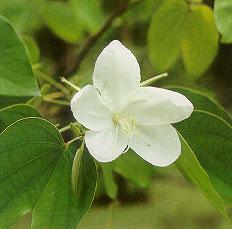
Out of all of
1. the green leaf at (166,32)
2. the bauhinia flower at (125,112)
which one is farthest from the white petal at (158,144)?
the green leaf at (166,32)

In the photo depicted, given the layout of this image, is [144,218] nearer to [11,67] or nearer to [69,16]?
[69,16]

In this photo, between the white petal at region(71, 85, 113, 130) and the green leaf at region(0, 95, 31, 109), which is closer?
the white petal at region(71, 85, 113, 130)

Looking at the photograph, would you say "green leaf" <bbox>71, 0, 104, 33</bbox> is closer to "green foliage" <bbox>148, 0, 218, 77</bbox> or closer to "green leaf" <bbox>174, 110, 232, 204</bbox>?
"green foliage" <bbox>148, 0, 218, 77</bbox>

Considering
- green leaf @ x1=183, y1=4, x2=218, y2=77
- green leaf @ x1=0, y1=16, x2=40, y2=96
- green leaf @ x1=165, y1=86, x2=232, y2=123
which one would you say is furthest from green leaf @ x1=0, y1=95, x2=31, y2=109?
green leaf @ x1=183, y1=4, x2=218, y2=77

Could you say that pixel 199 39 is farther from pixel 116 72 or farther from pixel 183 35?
pixel 116 72

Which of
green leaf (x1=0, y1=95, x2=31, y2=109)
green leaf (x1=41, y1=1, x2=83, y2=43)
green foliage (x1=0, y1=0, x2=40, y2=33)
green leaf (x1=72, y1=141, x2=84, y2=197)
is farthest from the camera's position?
green leaf (x1=41, y1=1, x2=83, y2=43)

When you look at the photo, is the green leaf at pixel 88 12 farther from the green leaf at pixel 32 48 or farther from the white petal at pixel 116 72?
the white petal at pixel 116 72
